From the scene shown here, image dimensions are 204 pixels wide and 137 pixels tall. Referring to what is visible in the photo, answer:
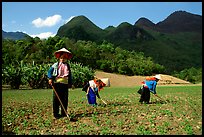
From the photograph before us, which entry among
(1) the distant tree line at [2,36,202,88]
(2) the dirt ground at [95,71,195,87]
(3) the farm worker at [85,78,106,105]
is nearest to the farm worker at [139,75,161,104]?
(3) the farm worker at [85,78,106,105]

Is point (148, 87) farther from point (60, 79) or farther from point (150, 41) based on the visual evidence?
point (150, 41)

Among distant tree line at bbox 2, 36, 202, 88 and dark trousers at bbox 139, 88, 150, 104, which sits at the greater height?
distant tree line at bbox 2, 36, 202, 88

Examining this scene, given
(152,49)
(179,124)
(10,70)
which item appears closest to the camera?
(179,124)

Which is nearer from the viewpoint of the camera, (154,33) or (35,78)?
(35,78)

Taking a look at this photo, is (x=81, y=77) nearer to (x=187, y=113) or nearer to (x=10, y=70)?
(x=10, y=70)

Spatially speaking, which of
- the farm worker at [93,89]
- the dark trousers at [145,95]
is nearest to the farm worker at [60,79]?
the farm worker at [93,89]

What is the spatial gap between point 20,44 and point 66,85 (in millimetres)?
32192

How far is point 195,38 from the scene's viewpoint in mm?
72312

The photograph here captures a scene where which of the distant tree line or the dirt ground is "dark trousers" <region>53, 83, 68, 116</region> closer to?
the distant tree line

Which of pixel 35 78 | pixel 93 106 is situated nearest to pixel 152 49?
pixel 35 78

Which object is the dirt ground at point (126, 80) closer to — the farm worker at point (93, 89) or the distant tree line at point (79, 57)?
the distant tree line at point (79, 57)

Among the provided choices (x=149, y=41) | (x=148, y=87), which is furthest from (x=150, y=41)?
(x=148, y=87)

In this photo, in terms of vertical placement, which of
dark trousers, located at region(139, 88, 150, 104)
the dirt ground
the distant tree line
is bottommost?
dark trousers, located at region(139, 88, 150, 104)

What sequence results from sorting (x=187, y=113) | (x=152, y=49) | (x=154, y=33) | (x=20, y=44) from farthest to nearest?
(x=154, y=33) → (x=152, y=49) → (x=20, y=44) → (x=187, y=113)
